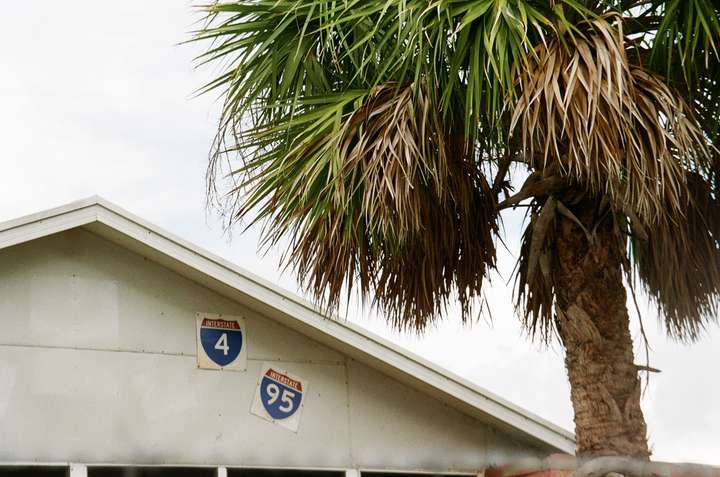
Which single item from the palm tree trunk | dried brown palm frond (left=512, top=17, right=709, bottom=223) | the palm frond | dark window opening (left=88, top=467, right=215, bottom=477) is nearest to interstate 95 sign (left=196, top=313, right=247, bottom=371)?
dark window opening (left=88, top=467, right=215, bottom=477)

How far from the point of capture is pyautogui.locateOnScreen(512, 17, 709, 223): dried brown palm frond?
25.5 feet

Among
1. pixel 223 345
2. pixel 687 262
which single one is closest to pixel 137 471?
pixel 223 345

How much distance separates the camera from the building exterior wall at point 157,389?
1020 cm

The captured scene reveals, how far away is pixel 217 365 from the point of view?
11.0 meters

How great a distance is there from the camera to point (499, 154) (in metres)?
9.22

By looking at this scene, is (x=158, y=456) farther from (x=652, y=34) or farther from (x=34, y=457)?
(x=652, y=34)

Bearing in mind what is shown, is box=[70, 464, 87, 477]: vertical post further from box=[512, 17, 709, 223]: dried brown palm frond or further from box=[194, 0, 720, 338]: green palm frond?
box=[512, 17, 709, 223]: dried brown palm frond

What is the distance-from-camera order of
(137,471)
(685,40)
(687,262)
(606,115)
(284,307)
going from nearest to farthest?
(606,115)
(685,40)
(687,262)
(137,471)
(284,307)

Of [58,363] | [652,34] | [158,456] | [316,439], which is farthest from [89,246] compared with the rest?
[652,34]

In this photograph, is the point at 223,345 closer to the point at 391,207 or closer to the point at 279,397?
the point at 279,397

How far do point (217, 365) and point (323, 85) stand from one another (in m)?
2.94

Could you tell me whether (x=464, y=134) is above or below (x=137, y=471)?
above

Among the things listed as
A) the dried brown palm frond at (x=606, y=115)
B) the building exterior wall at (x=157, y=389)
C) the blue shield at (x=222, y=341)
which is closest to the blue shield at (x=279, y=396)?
the building exterior wall at (x=157, y=389)

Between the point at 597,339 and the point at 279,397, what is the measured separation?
3.69m
